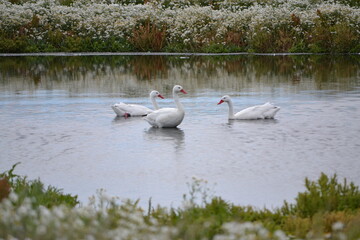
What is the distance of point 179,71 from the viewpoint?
1177 inches

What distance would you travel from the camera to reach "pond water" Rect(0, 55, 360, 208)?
9.78 meters

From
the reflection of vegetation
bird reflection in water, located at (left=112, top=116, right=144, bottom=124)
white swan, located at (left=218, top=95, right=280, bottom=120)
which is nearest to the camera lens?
white swan, located at (left=218, top=95, right=280, bottom=120)

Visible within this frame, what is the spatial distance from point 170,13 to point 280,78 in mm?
21333

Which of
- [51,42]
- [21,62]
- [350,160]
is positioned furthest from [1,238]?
[51,42]

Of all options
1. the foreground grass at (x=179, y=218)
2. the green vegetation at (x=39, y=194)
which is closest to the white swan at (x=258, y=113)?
the foreground grass at (x=179, y=218)

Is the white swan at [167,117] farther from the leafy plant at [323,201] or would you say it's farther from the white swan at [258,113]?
the leafy plant at [323,201]

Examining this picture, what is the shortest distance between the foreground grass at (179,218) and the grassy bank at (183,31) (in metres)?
32.7

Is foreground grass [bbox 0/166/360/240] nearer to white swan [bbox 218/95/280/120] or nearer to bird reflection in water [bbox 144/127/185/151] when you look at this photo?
bird reflection in water [bbox 144/127/185/151]

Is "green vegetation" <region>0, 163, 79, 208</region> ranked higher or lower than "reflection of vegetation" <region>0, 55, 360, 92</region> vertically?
lower

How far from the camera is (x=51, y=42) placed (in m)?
43.3

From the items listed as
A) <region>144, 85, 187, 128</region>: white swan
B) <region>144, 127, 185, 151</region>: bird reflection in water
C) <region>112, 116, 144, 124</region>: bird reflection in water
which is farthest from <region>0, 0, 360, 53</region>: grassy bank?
<region>144, 127, 185, 151</region>: bird reflection in water

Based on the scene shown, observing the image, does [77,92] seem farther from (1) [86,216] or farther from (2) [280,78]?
(1) [86,216]

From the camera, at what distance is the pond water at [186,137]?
9.78m

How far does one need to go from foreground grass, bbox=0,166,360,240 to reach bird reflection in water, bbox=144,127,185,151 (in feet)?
13.3
